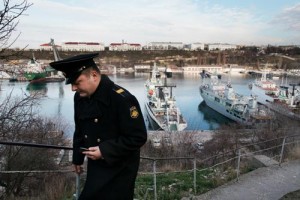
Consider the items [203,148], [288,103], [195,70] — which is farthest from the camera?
[195,70]

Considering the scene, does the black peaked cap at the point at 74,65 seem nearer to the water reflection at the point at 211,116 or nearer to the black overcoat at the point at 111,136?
the black overcoat at the point at 111,136

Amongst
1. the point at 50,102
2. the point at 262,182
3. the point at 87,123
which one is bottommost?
the point at 50,102

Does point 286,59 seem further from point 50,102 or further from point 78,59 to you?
point 78,59

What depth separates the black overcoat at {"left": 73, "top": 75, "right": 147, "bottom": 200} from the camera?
6.46ft

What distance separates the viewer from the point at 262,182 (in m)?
6.12

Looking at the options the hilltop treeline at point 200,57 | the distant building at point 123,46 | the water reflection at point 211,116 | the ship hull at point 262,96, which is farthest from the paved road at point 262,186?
the distant building at point 123,46

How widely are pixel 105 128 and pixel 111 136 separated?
63 millimetres

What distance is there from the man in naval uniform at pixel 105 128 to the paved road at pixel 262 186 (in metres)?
3.33

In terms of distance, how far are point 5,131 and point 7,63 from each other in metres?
2.24

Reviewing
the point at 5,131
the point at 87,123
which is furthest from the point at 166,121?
the point at 87,123

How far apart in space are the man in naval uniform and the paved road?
333 centimetres

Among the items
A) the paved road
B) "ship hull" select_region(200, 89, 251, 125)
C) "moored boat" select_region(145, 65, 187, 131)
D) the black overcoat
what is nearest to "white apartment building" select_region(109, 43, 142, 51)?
"ship hull" select_region(200, 89, 251, 125)

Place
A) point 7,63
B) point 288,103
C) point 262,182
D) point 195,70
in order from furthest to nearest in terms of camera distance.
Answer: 1. point 195,70
2. point 288,103
3. point 7,63
4. point 262,182

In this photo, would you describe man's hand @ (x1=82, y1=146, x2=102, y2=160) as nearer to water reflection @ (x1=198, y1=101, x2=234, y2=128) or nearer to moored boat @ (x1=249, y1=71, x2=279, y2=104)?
water reflection @ (x1=198, y1=101, x2=234, y2=128)
